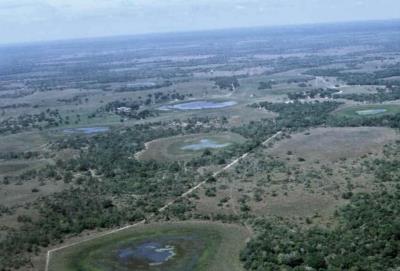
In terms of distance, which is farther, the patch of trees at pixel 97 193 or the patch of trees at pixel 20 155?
the patch of trees at pixel 20 155

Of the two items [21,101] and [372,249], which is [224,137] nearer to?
[372,249]

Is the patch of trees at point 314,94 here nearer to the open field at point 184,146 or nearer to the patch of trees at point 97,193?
the open field at point 184,146

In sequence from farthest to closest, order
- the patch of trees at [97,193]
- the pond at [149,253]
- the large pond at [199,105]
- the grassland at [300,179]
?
1. the large pond at [199,105]
2. the grassland at [300,179]
3. the patch of trees at [97,193]
4. the pond at [149,253]

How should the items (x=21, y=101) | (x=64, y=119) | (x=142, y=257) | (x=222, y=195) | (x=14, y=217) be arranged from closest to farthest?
1. (x=142, y=257)
2. (x=14, y=217)
3. (x=222, y=195)
4. (x=64, y=119)
5. (x=21, y=101)

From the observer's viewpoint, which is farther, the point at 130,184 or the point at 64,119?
the point at 64,119

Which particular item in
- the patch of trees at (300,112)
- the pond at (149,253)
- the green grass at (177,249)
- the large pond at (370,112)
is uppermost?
the green grass at (177,249)

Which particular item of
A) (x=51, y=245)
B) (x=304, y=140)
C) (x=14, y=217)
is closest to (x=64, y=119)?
(x=304, y=140)

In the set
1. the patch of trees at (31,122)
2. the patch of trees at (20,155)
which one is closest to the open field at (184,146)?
the patch of trees at (20,155)
